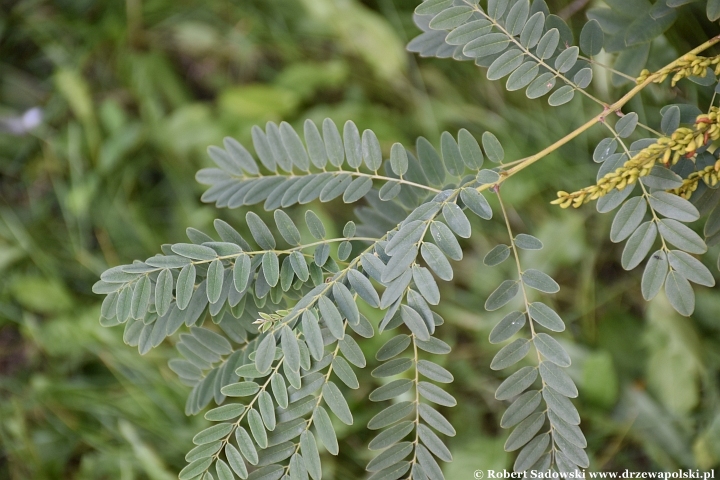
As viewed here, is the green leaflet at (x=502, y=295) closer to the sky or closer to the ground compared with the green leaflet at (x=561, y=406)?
closer to the sky

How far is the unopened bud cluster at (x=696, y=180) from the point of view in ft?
2.41

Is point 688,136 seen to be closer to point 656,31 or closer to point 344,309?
point 656,31

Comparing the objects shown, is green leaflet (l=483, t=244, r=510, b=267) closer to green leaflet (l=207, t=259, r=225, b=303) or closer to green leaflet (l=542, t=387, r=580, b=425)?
green leaflet (l=542, t=387, r=580, b=425)

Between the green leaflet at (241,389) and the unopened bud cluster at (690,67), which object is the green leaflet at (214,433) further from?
the unopened bud cluster at (690,67)

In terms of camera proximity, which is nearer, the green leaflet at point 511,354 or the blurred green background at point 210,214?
the green leaflet at point 511,354

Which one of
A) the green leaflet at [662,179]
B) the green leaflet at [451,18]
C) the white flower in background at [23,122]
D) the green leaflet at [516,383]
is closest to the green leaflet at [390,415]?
the green leaflet at [516,383]

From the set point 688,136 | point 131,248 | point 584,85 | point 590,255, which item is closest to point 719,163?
point 688,136

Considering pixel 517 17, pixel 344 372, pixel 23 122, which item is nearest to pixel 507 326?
pixel 344 372

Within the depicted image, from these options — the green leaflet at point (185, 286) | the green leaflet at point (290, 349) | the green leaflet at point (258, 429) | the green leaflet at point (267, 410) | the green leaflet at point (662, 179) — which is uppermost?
the green leaflet at point (185, 286)

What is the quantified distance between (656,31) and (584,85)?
0.55ft

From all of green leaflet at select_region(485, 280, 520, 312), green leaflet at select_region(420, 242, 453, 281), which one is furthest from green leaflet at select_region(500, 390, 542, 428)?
green leaflet at select_region(420, 242, 453, 281)

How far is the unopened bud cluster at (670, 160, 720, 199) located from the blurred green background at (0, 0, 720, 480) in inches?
17.0

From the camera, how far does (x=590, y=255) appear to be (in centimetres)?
166

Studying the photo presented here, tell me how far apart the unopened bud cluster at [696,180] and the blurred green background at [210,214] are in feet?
1.41
